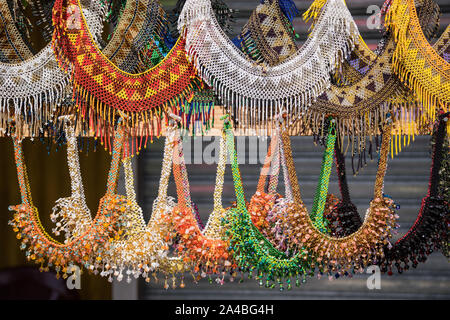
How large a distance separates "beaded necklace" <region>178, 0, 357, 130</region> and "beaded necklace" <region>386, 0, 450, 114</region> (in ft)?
0.45

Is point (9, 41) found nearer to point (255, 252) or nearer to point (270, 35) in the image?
point (270, 35)

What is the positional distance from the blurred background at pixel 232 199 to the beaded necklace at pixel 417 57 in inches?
40.6

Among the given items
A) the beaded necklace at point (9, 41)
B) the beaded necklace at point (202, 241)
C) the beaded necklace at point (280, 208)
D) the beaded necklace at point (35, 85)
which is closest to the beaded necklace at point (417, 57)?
the beaded necklace at point (280, 208)

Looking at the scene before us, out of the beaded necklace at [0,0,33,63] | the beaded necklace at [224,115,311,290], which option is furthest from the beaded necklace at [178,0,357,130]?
the beaded necklace at [0,0,33,63]

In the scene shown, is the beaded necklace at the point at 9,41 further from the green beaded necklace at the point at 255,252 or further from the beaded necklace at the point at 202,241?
the green beaded necklace at the point at 255,252

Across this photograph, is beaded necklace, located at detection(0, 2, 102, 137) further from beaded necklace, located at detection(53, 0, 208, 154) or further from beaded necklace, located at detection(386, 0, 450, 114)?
beaded necklace, located at detection(386, 0, 450, 114)

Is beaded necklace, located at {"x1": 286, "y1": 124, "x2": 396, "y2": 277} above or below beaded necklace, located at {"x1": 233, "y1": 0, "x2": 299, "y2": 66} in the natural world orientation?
below

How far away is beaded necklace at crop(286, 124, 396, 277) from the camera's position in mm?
1640

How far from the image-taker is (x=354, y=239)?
1.66 m

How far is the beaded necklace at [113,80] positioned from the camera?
5.21ft

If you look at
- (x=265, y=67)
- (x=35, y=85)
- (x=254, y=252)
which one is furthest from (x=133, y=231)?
(x=265, y=67)

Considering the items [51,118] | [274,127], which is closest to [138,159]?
[51,118]

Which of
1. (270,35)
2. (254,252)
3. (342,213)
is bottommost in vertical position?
(254,252)

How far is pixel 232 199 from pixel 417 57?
1.37m
